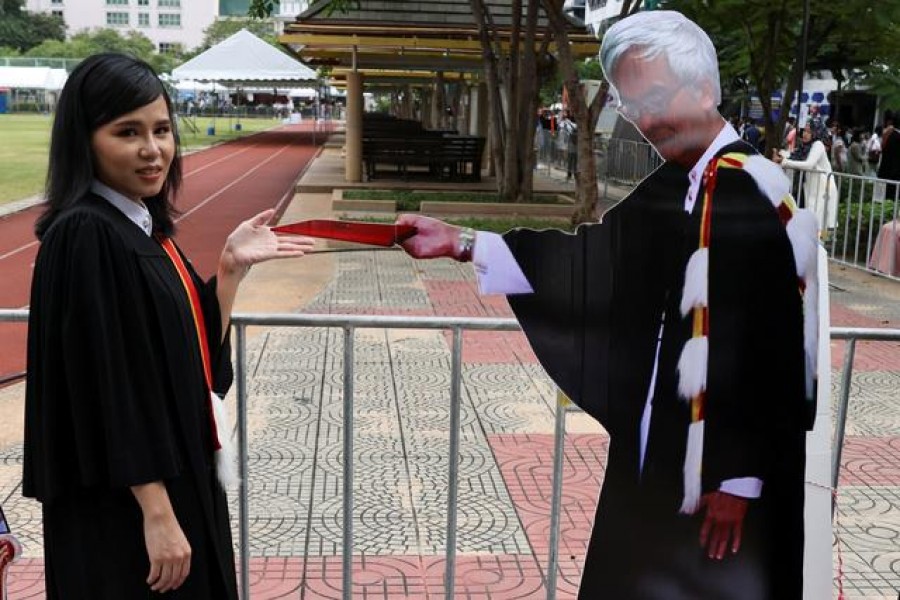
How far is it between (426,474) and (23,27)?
9997 cm

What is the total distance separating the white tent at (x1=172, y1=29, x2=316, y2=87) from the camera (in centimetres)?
2922

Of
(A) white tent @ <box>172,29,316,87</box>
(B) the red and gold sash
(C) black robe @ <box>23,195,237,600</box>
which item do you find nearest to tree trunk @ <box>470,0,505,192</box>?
(A) white tent @ <box>172,29,316,87</box>

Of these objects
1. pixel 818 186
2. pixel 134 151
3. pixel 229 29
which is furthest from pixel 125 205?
pixel 229 29

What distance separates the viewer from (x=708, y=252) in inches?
75.4

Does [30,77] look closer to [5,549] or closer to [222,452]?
[5,549]

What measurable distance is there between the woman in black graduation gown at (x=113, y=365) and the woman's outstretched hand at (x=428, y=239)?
20.1 inches

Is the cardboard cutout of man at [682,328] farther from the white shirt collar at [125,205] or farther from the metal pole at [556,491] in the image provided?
the metal pole at [556,491]

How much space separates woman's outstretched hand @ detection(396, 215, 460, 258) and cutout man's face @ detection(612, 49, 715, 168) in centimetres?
46

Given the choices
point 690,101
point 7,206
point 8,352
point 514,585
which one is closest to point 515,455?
point 514,585

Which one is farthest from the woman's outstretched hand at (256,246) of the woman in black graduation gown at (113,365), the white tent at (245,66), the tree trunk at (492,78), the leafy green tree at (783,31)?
the white tent at (245,66)

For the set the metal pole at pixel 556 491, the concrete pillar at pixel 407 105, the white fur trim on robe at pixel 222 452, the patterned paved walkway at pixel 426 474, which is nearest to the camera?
the white fur trim on robe at pixel 222 452

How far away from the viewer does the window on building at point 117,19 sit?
117 metres

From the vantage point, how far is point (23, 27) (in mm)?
92000

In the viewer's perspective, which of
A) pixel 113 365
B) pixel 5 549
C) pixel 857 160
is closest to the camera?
pixel 113 365
